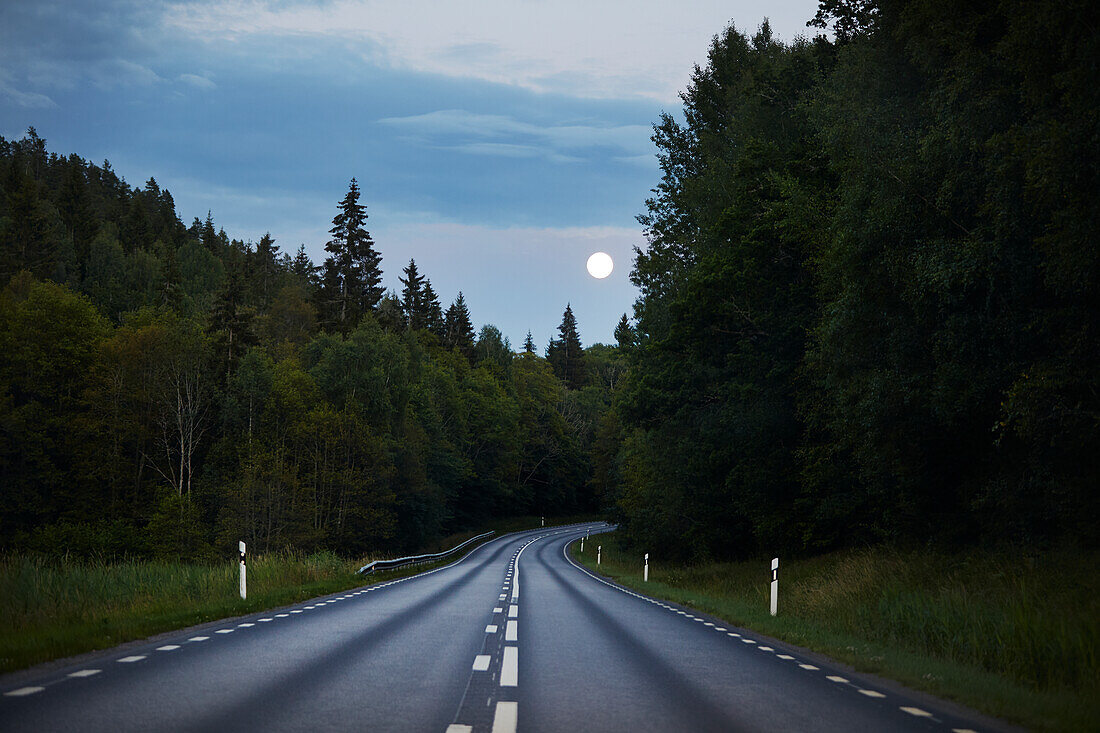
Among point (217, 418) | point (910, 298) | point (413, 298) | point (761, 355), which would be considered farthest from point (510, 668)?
point (413, 298)

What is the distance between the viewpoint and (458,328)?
112 m

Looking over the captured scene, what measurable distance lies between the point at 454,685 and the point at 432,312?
101 m

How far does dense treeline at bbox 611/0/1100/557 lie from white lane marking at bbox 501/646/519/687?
8.76 meters

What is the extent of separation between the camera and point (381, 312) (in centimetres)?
8069

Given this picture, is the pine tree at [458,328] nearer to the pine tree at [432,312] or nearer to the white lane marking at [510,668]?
the pine tree at [432,312]

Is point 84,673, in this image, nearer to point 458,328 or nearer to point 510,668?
point 510,668

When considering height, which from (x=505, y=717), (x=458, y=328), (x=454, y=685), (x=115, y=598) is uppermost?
(x=458, y=328)

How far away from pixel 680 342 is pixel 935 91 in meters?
16.1

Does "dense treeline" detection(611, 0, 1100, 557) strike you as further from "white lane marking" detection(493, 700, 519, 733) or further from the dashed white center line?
"white lane marking" detection(493, 700, 519, 733)

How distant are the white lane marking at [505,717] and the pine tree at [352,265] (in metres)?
69.2

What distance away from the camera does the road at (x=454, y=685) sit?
5.61 metres

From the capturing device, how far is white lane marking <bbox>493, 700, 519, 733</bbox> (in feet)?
17.7

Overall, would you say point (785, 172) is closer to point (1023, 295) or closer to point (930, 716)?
point (1023, 295)

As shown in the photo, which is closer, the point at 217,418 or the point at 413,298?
the point at 217,418
